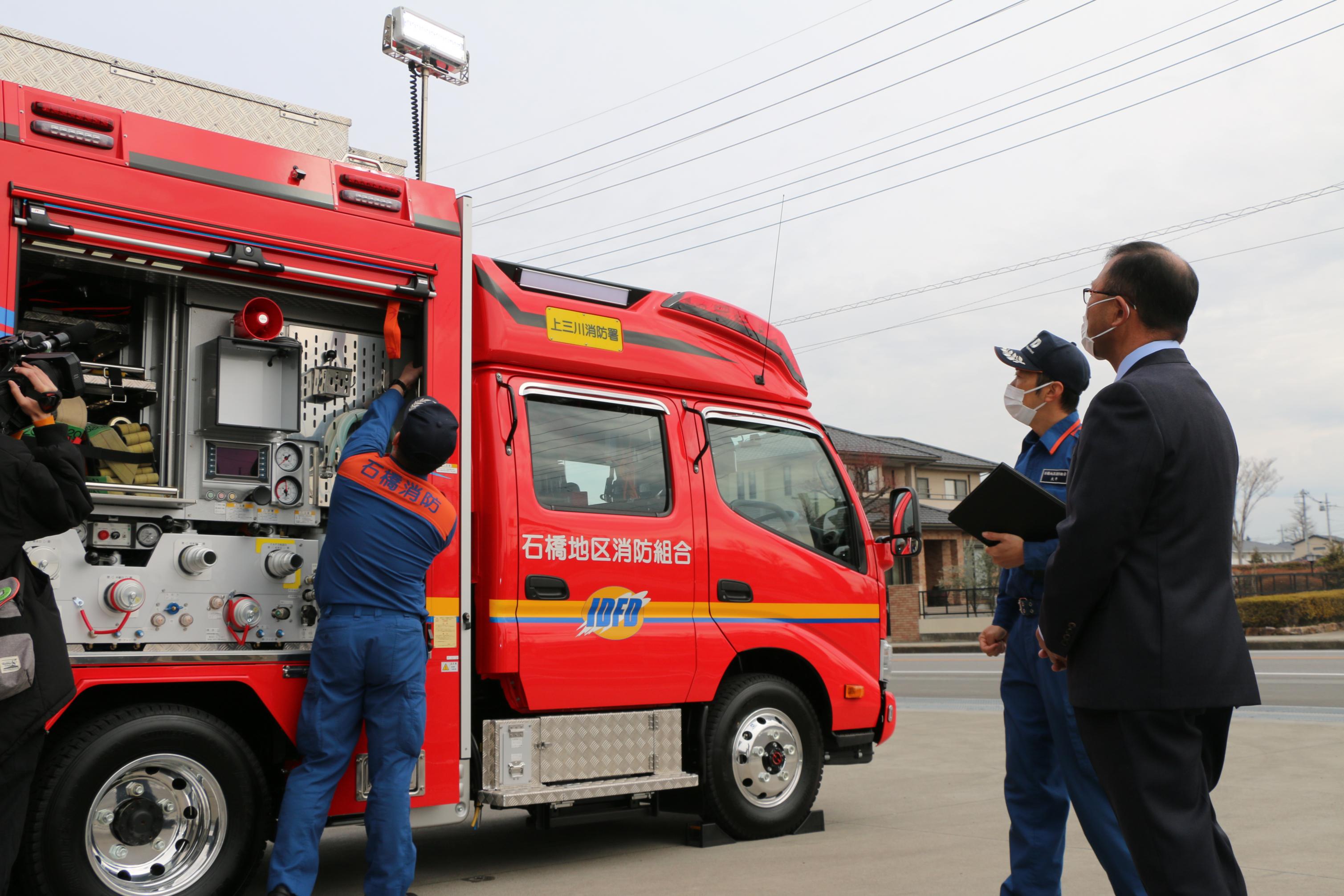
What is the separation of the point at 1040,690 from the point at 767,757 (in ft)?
8.36

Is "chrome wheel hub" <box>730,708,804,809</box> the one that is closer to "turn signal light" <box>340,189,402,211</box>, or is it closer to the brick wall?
"turn signal light" <box>340,189,402,211</box>

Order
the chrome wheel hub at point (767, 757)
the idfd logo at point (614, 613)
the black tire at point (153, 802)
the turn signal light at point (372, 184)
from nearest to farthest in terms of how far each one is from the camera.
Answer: the black tire at point (153, 802), the turn signal light at point (372, 184), the idfd logo at point (614, 613), the chrome wheel hub at point (767, 757)

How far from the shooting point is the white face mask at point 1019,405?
15.3 ft

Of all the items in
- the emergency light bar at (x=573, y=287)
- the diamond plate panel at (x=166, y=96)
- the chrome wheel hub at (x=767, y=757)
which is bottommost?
the chrome wheel hub at (x=767, y=757)

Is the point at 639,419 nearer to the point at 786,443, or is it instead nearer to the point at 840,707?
the point at 786,443

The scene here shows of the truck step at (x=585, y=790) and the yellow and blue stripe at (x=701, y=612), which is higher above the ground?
the yellow and blue stripe at (x=701, y=612)

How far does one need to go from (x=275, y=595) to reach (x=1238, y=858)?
15.4 ft

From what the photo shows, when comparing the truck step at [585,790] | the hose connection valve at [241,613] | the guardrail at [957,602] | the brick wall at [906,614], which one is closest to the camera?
the hose connection valve at [241,613]

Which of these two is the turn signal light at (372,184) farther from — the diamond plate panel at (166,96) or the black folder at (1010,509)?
the black folder at (1010,509)

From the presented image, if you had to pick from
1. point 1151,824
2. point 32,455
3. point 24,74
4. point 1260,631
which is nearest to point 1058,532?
point 1151,824

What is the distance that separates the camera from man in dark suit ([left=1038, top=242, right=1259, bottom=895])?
111 inches

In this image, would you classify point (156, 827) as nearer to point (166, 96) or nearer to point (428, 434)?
point (428, 434)

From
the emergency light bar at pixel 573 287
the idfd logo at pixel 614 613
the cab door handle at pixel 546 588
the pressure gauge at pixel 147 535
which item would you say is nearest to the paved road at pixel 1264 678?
the idfd logo at pixel 614 613

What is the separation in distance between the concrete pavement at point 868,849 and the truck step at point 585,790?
39cm
